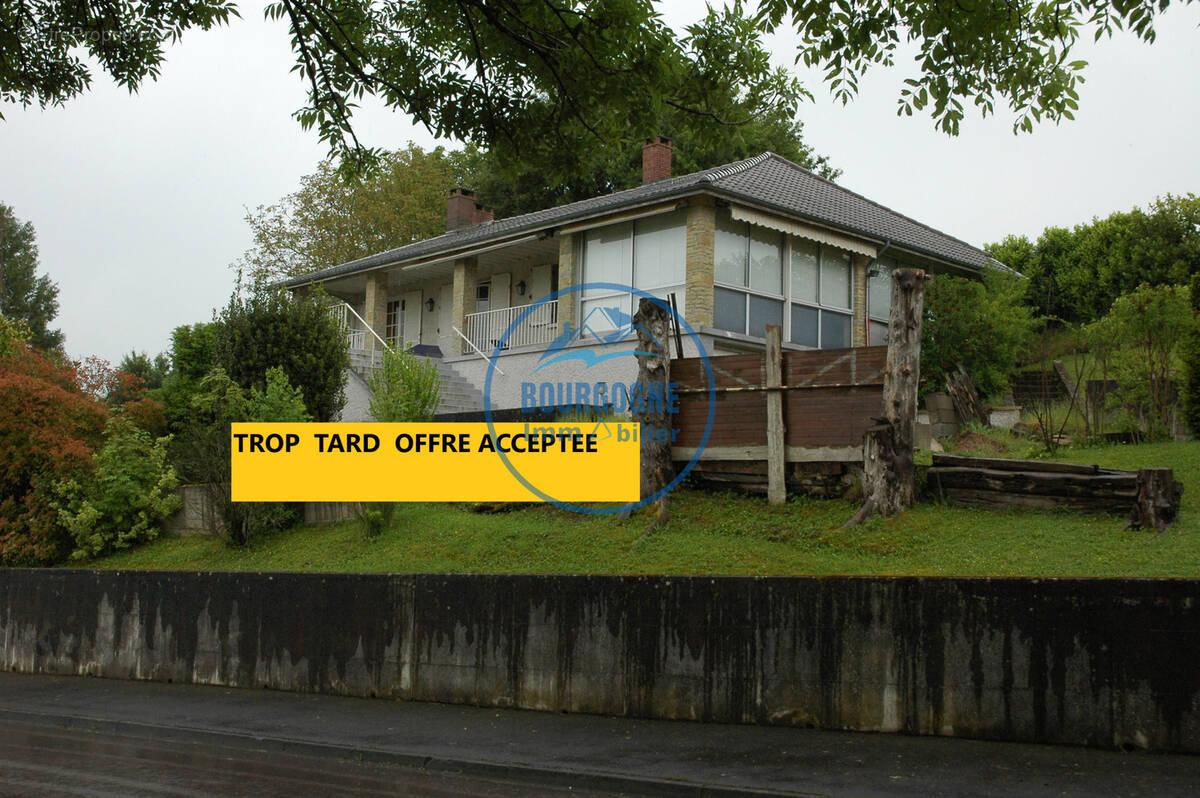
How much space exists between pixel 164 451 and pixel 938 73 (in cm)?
1399

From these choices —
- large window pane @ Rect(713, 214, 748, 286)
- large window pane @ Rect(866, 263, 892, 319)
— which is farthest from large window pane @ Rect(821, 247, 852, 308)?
large window pane @ Rect(713, 214, 748, 286)

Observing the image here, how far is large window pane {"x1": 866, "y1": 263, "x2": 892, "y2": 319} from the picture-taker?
75.9 ft

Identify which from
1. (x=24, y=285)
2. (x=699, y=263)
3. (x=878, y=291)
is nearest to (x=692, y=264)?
(x=699, y=263)

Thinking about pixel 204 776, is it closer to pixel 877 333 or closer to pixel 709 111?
pixel 709 111

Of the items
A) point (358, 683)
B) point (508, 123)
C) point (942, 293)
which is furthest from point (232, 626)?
point (942, 293)

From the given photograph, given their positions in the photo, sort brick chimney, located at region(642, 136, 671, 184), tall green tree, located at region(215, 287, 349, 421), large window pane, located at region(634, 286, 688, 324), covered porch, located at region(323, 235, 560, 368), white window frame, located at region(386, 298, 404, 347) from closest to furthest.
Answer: tall green tree, located at region(215, 287, 349, 421)
large window pane, located at region(634, 286, 688, 324)
covered porch, located at region(323, 235, 560, 368)
brick chimney, located at region(642, 136, 671, 184)
white window frame, located at region(386, 298, 404, 347)

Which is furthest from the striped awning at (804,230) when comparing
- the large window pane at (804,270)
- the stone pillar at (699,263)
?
the stone pillar at (699,263)

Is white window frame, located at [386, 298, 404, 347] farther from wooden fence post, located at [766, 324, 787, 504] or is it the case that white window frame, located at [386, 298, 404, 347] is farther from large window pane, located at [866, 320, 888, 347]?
wooden fence post, located at [766, 324, 787, 504]

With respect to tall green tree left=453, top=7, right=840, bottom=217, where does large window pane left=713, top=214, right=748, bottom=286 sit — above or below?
above

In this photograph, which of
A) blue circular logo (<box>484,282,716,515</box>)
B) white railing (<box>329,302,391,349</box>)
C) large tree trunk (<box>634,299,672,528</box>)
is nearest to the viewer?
large tree trunk (<box>634,299,672,528</box>)

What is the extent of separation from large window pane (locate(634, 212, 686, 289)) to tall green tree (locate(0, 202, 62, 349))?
156 ft

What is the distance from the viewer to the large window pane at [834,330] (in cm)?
2153

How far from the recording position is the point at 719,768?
6.34 metres

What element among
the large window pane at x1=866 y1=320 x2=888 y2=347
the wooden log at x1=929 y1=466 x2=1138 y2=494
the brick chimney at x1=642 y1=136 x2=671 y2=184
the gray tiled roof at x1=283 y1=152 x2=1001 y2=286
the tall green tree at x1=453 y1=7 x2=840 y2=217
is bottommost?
the wooden log at x1=929 y1=466 x2=1138 y2=494
